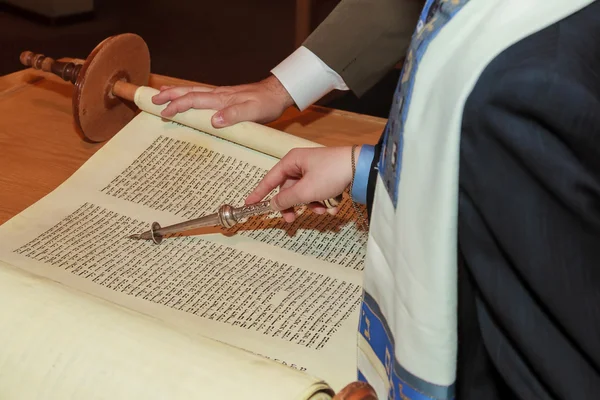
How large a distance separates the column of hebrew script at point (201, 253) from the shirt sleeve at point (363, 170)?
0.10 metres

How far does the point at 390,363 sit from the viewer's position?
513 mm

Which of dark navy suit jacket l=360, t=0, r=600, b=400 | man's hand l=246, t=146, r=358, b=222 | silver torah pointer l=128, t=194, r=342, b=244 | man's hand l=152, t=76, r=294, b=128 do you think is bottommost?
silver torah pointer l=128, t=194, r=342, b=244

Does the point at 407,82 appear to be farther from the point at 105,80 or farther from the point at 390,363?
the point at 105,80

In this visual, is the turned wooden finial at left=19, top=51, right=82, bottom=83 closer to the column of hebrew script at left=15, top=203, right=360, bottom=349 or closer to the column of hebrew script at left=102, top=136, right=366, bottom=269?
the column of hebrew script at left=102, top=136, right=366, bottom=269

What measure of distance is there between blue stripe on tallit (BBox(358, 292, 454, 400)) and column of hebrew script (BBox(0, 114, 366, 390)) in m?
0.05

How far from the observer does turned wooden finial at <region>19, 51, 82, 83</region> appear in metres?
0.92

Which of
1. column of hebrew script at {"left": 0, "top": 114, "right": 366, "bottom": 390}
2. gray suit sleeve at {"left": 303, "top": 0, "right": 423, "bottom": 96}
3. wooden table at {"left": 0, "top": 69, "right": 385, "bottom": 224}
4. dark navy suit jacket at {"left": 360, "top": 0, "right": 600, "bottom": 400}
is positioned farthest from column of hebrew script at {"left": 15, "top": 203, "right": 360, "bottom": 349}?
gray suit sleeve at {"left": 303, "top": 0, "right": 423, "bottom": 96}

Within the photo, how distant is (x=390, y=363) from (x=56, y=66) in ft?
2.10

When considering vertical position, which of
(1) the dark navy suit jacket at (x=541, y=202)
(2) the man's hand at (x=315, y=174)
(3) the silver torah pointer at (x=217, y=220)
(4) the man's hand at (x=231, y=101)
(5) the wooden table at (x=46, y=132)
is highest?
(1) the dark navy suit jacket at (x=541, y=202)

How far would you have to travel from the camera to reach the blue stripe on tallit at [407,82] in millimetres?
421

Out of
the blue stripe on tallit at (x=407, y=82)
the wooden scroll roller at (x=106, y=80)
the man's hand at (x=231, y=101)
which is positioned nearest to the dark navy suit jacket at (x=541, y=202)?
the blue stripe on tallit at (x=407, y=82)

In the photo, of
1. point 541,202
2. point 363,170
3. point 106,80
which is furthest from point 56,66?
point 541,202

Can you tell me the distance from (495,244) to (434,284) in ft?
0.14

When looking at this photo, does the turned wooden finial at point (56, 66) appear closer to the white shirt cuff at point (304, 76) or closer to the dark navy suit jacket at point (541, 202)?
the white shirt cuff at point (304, 76)
